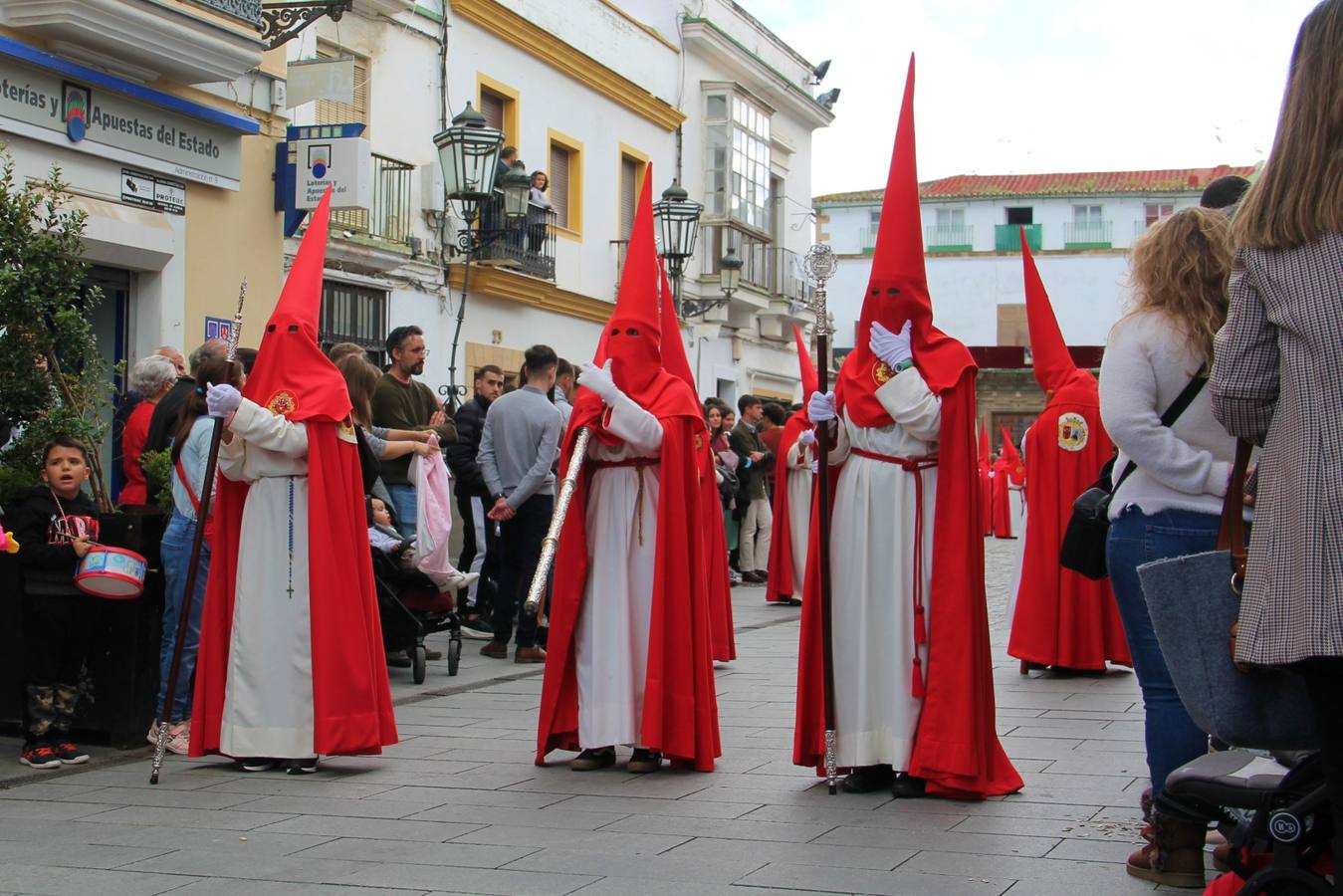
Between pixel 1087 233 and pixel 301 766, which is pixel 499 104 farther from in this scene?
pixel 1087 233

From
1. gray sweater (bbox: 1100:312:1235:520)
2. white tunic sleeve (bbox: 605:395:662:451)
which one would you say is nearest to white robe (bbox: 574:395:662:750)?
white tunic sleeve (bbox: 605:395:662:451)

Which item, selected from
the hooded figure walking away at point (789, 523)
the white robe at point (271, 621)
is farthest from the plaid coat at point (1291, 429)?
the hooded figure walking away at point (789, 523)

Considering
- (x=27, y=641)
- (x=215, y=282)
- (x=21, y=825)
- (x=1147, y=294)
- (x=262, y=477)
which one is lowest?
(x=21, y=825)

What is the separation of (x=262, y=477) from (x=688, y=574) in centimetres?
186

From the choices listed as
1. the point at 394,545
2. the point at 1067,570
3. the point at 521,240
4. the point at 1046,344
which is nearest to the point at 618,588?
the point at 394,545

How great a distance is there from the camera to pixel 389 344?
37.2ft

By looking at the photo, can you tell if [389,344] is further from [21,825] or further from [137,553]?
[21,825]

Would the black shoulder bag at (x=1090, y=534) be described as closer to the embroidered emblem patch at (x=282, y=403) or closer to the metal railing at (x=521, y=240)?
the embroidered emblem patch at (x=282, y=403)

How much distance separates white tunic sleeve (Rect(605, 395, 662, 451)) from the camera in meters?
7.16

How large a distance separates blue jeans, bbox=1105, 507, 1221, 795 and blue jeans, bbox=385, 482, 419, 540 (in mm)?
6679

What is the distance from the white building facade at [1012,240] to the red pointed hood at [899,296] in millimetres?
51164

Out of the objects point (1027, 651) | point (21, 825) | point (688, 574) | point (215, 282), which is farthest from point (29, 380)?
point (215, 282)

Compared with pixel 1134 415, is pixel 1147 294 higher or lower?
higher

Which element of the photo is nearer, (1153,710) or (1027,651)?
(1153,710)
